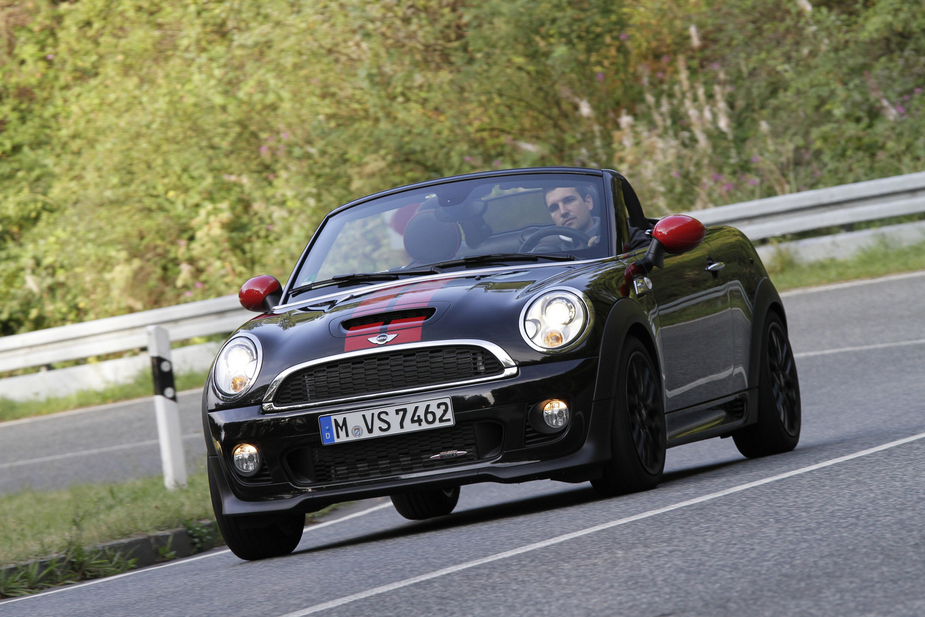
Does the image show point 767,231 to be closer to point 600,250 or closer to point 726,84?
point 726,84

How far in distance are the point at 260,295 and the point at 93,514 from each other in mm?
1816

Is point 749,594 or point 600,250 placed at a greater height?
point 600,250

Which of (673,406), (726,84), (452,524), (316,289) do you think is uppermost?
(726,84)

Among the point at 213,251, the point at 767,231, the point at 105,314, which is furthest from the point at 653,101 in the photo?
the point at 105,314

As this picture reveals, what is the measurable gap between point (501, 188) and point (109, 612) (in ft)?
9.12

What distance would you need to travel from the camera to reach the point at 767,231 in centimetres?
1499

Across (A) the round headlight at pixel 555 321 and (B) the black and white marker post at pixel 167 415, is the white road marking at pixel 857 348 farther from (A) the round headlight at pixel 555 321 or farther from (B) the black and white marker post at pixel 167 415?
(A) the round headlight at pixel 555 321

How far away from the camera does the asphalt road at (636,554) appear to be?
12.9ft

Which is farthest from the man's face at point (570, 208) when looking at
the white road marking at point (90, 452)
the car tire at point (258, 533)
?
the white road marking at point (90, 452)

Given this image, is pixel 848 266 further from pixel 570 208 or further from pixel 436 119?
pixel 570 208

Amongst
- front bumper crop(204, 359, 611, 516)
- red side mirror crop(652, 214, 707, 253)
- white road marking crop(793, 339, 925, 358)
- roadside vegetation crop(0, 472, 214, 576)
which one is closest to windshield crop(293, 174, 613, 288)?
red side mirror crop(652, 214, 707, 253)

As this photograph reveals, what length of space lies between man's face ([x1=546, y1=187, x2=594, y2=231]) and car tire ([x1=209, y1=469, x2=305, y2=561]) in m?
1.81

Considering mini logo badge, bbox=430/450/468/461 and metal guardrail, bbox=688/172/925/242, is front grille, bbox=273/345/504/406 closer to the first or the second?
mini logo badge, bbox=430/450/468/461

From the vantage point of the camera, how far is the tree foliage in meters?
17.9
